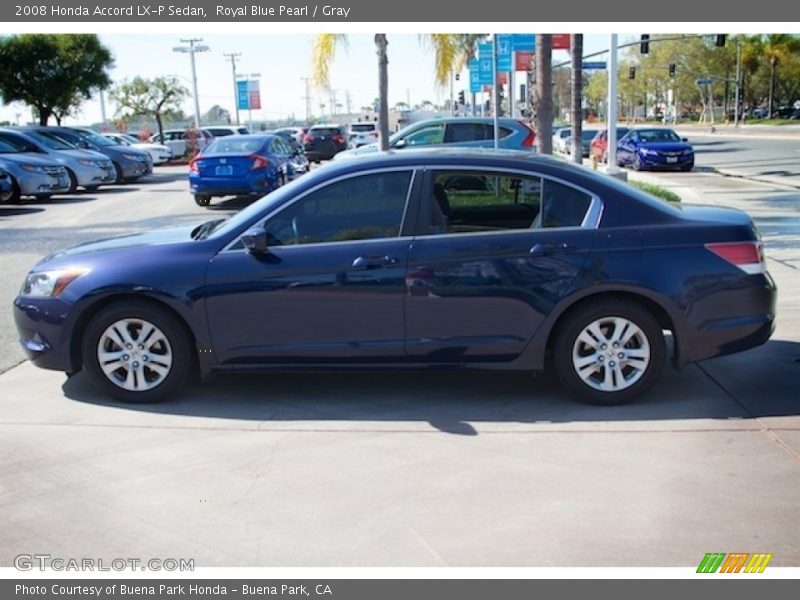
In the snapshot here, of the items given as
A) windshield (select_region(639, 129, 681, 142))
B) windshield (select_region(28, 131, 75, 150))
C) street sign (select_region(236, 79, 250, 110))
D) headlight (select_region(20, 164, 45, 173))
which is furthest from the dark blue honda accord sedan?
street sign (select_region(236, 79, 250, 110))

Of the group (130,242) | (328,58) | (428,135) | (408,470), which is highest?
(328,58)

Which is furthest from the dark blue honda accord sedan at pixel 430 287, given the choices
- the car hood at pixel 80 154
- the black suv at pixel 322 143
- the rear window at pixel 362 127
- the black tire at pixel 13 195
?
the rear window at pixel 362 127

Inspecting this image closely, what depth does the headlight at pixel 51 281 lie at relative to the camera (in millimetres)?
5871

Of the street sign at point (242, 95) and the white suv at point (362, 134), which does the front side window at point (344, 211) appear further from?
the street sign at point (242, 95)

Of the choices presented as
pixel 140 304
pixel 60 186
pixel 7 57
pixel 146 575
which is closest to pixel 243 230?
pixel 140 304

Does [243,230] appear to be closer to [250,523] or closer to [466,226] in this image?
[466,226]

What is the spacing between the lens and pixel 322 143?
121 ft

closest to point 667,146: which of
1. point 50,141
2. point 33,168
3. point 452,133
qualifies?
point 452,133

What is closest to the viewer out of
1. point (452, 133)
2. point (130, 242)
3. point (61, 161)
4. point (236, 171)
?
point (130, 242)

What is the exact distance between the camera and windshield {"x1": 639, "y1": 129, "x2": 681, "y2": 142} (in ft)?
99.6

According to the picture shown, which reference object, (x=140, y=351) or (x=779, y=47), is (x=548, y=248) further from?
(x=779, y=47)

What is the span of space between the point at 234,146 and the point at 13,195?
531cm

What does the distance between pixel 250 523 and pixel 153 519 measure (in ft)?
1.55

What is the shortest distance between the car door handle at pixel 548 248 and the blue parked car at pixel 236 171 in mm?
13176
